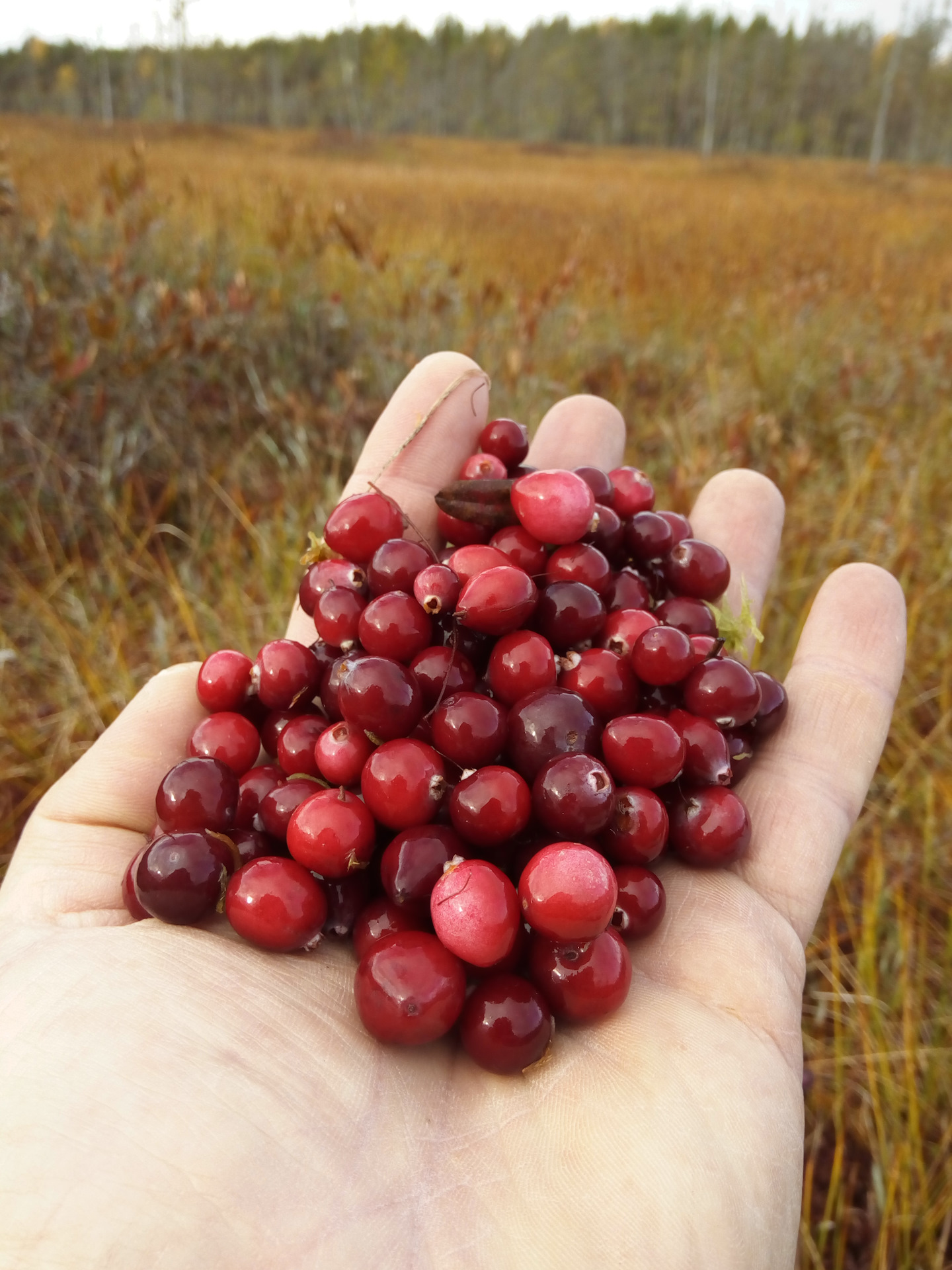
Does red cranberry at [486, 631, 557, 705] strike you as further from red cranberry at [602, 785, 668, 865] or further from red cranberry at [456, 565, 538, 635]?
red cranberry at [602, 785, 668, 865]

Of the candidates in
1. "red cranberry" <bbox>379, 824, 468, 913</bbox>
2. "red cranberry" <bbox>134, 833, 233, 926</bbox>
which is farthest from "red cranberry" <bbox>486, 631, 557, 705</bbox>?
"red cranberry" <bbox>134, 833, 233, 926</bbox>

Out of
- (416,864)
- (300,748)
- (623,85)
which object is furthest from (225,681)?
(623,85)

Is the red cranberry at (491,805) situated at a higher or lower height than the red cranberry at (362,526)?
lower

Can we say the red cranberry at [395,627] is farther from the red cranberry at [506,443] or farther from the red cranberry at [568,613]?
the red cranberry at [506,443]

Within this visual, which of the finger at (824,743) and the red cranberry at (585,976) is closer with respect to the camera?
the red cranberry at (585,976)

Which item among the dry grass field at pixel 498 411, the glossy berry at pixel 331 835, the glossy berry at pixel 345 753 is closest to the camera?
the glossy berry at pixel 331 835

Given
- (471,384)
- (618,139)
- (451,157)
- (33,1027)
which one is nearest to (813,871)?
(33,1027)

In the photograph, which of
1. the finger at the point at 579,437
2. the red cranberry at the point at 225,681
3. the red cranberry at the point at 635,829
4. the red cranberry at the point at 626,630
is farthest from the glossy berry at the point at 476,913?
the finger at the point at 579,437

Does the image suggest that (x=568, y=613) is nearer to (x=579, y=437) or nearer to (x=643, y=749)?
(x=643, y=749)
